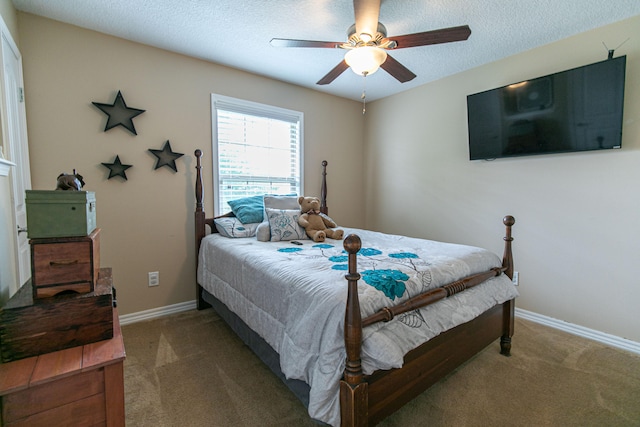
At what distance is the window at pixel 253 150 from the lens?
298 centimetres

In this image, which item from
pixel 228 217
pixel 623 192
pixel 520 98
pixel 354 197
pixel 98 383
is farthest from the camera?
pixel 354 197

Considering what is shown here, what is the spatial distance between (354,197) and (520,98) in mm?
2218

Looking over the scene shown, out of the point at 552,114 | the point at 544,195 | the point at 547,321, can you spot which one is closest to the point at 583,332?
the point at 547,321

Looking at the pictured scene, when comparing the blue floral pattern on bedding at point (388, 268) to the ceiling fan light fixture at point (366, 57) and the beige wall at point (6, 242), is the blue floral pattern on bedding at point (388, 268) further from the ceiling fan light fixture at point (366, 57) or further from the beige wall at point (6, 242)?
the beige wall at point (6, 242)

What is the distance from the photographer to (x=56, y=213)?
1085 mm

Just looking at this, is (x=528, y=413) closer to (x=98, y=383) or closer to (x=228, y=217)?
(x=98, y=383)

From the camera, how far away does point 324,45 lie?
6.03ft

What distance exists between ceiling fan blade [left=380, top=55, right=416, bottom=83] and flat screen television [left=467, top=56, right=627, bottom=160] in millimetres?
1070

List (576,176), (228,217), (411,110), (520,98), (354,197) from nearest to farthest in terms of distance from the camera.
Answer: (576,176)
(520,98)
(228,217)
(411,110)
(354,197)

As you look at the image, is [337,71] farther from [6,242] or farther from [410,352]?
[6,242]

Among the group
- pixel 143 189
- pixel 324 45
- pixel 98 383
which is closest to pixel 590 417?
pixel 98 383

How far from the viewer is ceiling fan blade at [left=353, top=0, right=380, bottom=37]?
1.64 meters

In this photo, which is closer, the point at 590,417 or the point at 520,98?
the point at 590,417

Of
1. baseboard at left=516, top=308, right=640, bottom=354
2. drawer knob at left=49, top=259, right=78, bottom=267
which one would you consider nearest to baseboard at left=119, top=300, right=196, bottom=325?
drawer knob at left=49, top=259, right=78, bottom=267
